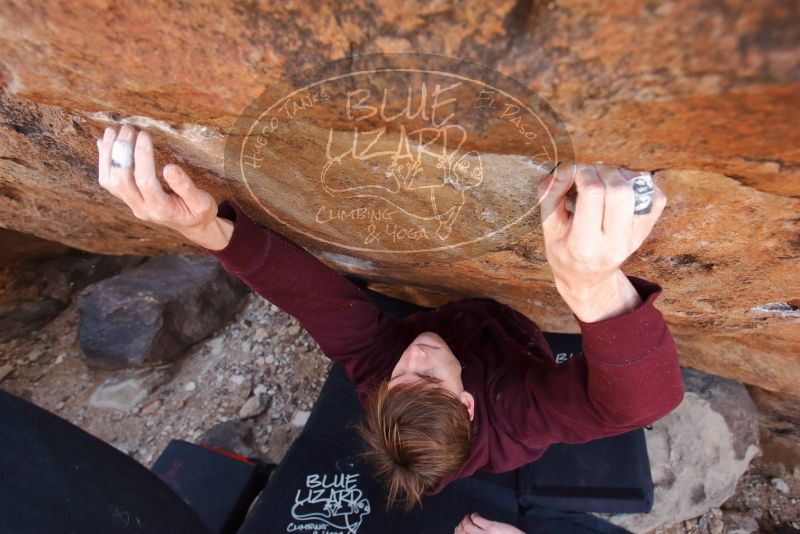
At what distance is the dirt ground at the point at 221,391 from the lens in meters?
2.38

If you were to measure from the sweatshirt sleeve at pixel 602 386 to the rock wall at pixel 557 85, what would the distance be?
0.74 ft

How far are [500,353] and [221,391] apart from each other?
160cm

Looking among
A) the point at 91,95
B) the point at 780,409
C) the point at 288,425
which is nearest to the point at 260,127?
the point at 91,95

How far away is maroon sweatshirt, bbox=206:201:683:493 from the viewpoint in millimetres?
955

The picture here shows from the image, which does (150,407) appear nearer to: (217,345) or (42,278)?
(217,345)

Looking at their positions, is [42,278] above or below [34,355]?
above

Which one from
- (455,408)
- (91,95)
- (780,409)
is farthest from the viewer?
(780,409)

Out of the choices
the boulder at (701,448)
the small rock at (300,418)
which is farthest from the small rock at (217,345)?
the boulder at (701,448)

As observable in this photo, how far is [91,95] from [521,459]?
4.26 ft

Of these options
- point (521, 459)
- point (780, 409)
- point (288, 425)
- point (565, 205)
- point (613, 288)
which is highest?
point (565, 205)

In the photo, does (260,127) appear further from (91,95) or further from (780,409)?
(780,409)

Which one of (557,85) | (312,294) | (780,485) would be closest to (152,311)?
(312,294)

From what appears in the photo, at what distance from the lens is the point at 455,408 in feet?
3.94

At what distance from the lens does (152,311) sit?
8.22 feet
